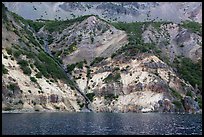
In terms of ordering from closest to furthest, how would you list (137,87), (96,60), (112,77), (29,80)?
(29,80)
(137,87)
(112,77)
(96,60)

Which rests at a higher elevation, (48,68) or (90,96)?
(48,68)

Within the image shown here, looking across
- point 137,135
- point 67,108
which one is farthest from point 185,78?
point 137,135

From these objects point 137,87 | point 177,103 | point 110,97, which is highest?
point 137,87

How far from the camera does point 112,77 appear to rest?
179m

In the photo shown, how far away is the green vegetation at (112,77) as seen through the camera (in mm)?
176750

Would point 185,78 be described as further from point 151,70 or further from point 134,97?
point 134,97

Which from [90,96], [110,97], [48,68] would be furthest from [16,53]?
[110,97]

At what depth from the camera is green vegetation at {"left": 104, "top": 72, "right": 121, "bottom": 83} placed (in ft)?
580

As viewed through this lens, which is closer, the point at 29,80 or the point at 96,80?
the point at 29,80

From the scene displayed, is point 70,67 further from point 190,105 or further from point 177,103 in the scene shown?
point 190,105

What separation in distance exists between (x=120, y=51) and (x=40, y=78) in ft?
175

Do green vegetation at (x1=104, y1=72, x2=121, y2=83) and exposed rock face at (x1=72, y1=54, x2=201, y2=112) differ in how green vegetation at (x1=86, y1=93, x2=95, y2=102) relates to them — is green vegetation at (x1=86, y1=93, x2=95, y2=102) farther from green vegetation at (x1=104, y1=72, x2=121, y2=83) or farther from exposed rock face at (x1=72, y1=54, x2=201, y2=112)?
green vegetation at (x1=104, y1=72, x2=121, y2=83)

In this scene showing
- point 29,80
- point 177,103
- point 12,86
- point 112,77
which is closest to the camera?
point 12,86

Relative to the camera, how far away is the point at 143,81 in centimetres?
17162
